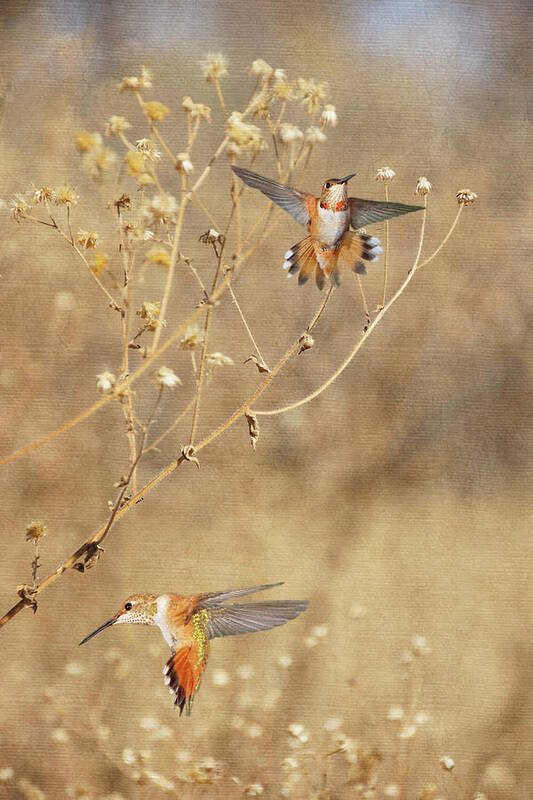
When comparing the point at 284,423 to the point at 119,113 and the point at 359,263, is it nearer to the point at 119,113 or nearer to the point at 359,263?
the point at 359,263

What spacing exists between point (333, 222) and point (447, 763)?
68cm

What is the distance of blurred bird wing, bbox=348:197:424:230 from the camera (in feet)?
2.48

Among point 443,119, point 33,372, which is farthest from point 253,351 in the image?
point 443,119

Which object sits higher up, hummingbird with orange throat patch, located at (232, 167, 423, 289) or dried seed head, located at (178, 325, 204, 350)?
hummingbird with orange throat patch, located at (232, 167, 423, 289)

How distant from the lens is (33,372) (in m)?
0.94

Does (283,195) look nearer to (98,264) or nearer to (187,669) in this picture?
(98,264)

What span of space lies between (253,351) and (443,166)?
346 millimetres

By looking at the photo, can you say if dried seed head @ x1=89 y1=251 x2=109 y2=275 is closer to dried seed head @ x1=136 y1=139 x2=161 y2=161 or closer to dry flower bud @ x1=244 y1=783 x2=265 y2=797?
dried seed head @ x1=136 y1=139 x2=161 y2=161

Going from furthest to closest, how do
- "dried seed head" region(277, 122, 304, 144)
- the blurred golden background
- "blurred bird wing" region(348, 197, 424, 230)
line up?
the blurred golden background
"blurred bird wing" region(348, 197, 424, 230)
"dried seed head" region(277, 122, 304, 144)

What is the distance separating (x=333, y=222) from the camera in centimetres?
79

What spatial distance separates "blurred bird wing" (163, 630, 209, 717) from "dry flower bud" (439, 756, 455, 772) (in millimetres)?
328

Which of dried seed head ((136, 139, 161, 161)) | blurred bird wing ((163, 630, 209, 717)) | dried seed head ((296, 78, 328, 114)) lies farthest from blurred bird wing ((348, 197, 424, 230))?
blurred bird wing ((163, 630, 209, 717))

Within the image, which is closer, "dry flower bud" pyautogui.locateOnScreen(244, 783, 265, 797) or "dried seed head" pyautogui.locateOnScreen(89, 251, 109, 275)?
"dried seed head" pyautogui.locateOnScreen(89, 251, 109, 275)

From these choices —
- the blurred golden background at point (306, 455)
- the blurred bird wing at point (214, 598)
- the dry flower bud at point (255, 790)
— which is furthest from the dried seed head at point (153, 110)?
the dry flower bud at point (255, 790)
